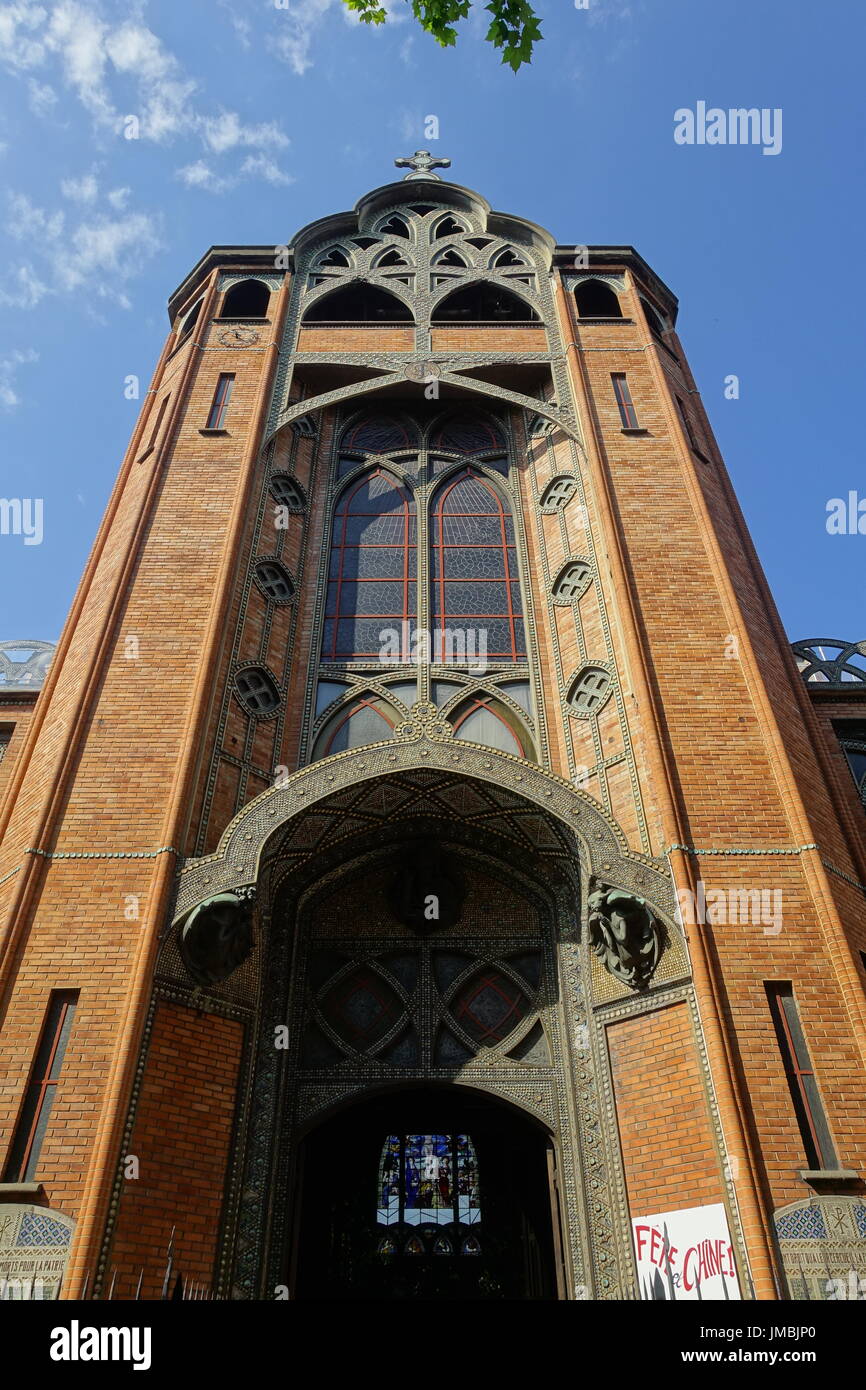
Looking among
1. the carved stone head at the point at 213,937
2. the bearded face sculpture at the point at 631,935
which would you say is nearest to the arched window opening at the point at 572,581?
the bearded face sculpture at the point at 631,935

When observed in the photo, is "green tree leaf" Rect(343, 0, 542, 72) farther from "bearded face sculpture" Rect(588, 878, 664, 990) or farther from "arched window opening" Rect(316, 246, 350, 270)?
"arched window opening" Rect(316, 246, 350, 270)

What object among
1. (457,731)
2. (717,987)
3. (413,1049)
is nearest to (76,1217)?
(413,1049)

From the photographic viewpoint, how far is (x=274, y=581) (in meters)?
11.9

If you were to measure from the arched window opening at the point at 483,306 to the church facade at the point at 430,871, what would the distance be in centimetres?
245

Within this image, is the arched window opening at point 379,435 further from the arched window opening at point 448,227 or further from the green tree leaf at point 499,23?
the green tree leaf at point 499,23

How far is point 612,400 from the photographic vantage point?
13273 millimetres

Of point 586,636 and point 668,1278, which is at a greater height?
point 586,636

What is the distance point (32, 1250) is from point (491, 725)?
6.50 meters

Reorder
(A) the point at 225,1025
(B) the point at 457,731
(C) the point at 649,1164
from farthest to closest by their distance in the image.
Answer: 1. (B) the point at 457,731
2. (A) the point at 225,1025
3. (C) the point at 649,1164

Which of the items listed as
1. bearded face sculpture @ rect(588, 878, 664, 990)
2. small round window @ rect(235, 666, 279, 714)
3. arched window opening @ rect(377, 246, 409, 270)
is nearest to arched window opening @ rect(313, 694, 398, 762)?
small round window @ rect(235, 666, 279, 714)

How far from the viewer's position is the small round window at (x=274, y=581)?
38.5 feet

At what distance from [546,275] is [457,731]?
8783 millimetres

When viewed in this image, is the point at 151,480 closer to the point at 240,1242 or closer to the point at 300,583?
the point at 300,583

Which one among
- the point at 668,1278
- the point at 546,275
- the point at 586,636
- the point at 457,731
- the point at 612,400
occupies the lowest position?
the point at 668,1278
